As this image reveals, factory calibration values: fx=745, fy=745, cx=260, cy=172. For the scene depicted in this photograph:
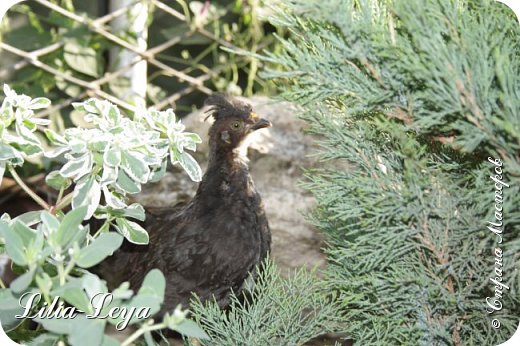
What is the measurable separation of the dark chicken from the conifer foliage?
0.52 metres

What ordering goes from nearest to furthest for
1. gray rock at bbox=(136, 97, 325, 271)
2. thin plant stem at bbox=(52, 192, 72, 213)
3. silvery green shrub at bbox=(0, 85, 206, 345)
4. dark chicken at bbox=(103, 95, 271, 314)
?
1. silvery green shrub at bbox=(0, 85, 206, 345)
2. thin plant stem at bbox=(52, 192, 72, 213)
3. dark chicken at bbox=(103, 95, 271, 314)
4. gray rock at bbox=(136, 97, 325, 271)

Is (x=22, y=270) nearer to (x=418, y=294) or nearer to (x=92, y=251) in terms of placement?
(x=92, y=251)

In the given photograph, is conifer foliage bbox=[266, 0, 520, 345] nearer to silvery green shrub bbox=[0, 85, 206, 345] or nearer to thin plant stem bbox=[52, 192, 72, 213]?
silvery green shrub bbox=[0, 85, 206, 345]

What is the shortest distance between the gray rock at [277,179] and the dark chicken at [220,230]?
709 millimetres

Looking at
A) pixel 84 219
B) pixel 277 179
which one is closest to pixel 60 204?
pixel 84 219

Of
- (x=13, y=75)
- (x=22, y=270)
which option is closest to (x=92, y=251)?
(x=22, y=270)

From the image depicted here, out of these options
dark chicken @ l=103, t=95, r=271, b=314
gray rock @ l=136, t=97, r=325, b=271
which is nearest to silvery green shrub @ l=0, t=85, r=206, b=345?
dark chicken @ l=103, t=95, r=271, b=314

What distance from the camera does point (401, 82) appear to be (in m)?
1.47

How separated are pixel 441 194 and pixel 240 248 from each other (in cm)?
83

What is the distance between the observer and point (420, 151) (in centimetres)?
154

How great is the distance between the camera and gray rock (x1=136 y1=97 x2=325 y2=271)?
3.06 meters

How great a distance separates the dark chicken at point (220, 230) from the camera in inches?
89.0

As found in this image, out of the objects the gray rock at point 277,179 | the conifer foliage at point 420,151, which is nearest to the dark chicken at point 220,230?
the conifer foliage at point 420,151

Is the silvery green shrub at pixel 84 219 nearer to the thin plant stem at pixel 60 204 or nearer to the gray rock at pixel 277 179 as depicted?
the thin plant stem at pixel 60 204
